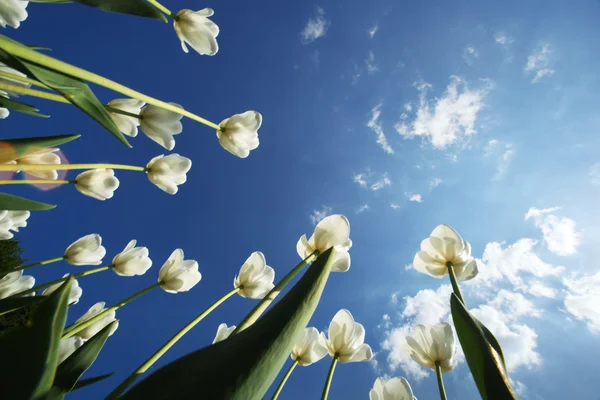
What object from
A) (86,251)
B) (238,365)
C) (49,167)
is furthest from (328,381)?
(86,251)

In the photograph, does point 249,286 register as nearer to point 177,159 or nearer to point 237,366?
point 177,159

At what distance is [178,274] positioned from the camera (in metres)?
1.42

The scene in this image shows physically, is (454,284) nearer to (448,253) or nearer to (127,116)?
(448,253)

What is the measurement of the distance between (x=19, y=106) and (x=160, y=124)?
17.7 inches

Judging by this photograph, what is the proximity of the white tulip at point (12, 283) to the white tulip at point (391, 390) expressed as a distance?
4.04 ft

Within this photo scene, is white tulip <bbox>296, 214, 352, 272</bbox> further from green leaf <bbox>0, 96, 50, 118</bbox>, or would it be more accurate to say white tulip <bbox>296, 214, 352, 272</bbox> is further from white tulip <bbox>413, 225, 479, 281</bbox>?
green leaf <bbox>0, 96, 50, 118</bbox>

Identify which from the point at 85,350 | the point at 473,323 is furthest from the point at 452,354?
the point at 85,350

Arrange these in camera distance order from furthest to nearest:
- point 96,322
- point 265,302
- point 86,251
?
point 86,251 → point 96,322 → point 265,302

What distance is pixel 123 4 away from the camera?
3.15 ft

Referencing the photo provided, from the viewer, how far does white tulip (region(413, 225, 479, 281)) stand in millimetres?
1088

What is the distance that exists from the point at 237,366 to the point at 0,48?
0.78 m

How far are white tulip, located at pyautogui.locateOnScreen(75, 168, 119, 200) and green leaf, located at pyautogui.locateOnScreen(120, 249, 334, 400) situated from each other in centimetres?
113

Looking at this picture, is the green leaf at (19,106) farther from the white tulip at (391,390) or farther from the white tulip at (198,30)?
the white tulip at (391,390)

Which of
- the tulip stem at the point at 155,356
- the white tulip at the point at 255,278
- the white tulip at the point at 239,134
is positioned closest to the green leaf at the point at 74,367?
the tulip stem at the point at 155,356
